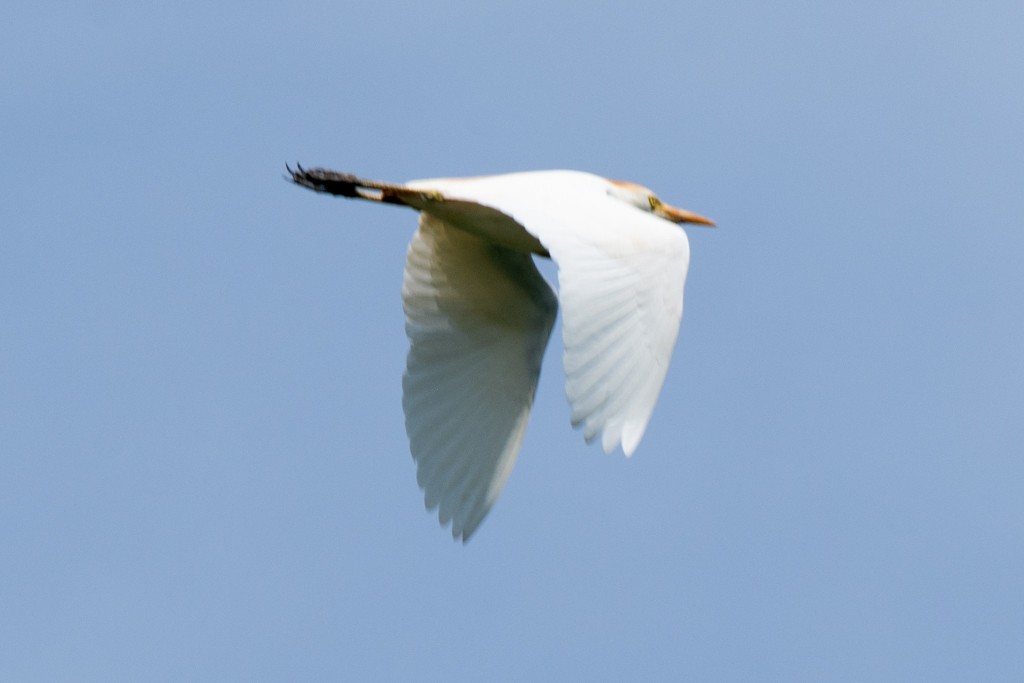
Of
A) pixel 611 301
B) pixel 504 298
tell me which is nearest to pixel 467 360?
pixel 504 298

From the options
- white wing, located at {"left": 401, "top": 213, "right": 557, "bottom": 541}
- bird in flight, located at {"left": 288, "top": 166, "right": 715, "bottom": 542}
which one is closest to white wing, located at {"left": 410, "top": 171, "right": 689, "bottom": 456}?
bird in flight, located at {"left": 288, "top": 166, "right": 715, "bottom": 542}

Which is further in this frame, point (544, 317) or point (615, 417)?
point (544, 317)

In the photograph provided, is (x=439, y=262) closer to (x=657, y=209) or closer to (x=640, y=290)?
(x=657, y=209)

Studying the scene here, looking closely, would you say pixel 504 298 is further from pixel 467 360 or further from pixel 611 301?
pixel 611 301

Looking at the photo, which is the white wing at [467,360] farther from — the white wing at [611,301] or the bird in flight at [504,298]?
the white wing at [611,301]

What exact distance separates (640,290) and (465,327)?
2.79 metres

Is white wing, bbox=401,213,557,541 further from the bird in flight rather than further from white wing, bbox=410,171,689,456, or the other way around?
white wing, bbox=410,171,689,456

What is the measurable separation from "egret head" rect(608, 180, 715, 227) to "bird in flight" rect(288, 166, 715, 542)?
0.01m

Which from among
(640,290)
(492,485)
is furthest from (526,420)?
(640,290)

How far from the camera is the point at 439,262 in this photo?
12875mm

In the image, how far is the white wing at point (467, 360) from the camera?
12477mm

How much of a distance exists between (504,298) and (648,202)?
1.04 metres

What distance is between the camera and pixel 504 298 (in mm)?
12961

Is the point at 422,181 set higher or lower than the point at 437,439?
higher
